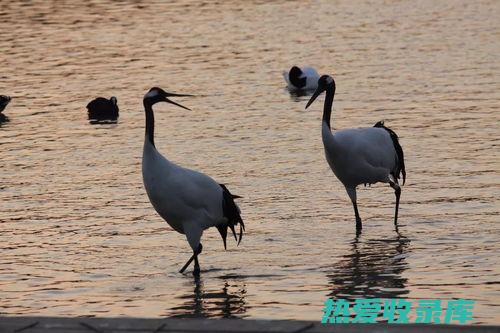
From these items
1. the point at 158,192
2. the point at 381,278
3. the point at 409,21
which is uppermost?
the point at 409,21

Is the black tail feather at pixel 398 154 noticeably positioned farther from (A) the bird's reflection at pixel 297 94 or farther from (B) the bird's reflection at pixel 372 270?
(A) the bird's reflection at pixel 297 94

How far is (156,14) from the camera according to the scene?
1517 inches

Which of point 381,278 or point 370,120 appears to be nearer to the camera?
point 381,278

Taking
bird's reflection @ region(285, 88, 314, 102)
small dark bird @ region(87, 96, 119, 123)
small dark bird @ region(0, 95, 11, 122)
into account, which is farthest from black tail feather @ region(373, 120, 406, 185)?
small dark bird @ region(0, 95, 11, 122)

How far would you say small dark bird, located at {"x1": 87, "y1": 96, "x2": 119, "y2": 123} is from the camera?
22422mm

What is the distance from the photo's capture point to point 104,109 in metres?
22.5

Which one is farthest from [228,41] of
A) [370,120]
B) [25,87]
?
[370,120]

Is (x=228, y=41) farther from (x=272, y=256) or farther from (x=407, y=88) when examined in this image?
(x=272, y=256)

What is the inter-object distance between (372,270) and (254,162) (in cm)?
582

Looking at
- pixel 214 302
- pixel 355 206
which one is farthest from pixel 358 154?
pixel 214 302

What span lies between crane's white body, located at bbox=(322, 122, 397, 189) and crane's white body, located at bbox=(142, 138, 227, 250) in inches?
86.6

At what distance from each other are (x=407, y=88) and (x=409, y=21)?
10.3m

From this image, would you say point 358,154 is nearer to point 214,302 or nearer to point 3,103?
point 214,302

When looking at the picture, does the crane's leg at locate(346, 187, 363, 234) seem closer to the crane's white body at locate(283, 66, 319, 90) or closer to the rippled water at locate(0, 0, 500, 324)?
the rippled water at locate(0, 0, 500, 324)
